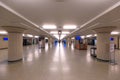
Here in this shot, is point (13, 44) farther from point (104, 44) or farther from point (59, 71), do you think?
point (104, 44)

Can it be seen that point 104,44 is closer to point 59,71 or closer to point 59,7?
point 59,71

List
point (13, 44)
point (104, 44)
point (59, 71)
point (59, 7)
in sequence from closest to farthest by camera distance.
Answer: point (59, 7) < point (59, 71) < point (13, 44) < point (104, 44)

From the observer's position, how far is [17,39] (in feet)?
23.8

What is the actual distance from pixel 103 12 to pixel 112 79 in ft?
10.2

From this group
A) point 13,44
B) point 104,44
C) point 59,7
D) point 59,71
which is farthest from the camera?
point 104,44

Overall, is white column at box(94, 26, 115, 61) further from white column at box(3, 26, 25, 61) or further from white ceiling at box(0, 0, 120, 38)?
white column at box(3, 26, 25, 61)

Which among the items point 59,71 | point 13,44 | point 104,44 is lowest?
point 59,71

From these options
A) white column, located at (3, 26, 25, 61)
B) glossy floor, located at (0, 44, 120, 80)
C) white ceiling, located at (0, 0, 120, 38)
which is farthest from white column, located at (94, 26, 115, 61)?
white column, located at (3, 26, 25, 61)

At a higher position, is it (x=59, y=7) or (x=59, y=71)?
(x=59, y=7)

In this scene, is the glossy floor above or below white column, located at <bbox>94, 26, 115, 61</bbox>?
below

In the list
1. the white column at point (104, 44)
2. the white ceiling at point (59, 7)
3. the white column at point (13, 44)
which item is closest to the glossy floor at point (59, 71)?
the white column at point (13, 44)

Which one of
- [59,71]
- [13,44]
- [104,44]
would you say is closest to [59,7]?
[59,71]

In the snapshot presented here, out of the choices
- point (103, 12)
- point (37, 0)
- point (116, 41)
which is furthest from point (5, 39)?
point (116, 41)

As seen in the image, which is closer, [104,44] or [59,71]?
[59,71]
